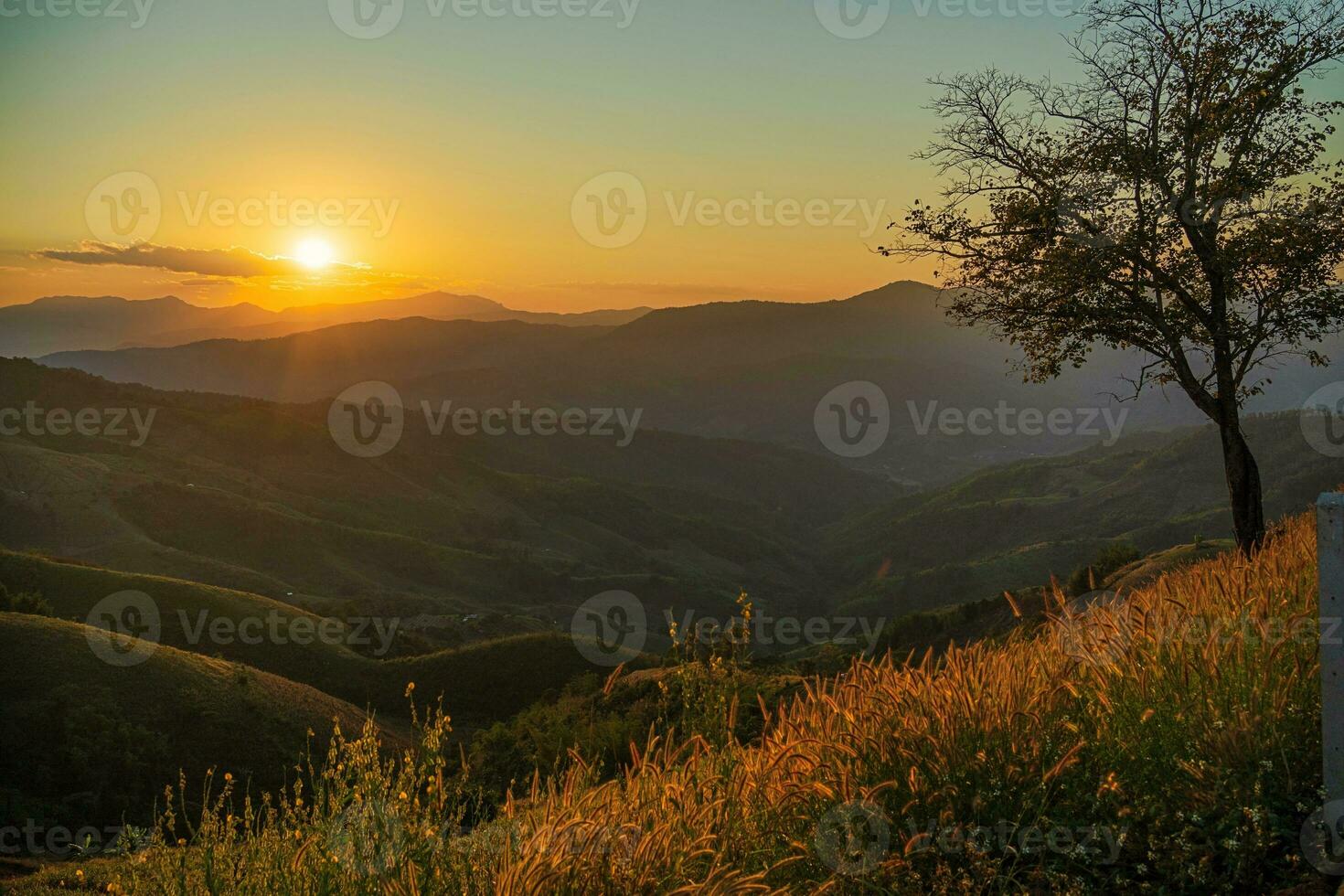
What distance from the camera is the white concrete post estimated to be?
145 inches

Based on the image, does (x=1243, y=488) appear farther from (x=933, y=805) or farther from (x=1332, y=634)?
(x=1332, y=634)

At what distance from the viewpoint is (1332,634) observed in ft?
12.1

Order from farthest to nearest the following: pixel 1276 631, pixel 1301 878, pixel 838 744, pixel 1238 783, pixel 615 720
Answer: pixel 615 720 → pixel 1276 631 → pixel 838 744 → pixel 1238 783 → pixel 1301 878

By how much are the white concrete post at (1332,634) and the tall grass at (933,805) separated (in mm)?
515

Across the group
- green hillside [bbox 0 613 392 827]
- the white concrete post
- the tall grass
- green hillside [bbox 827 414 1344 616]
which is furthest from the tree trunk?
green hillside [bbox 827 414 1344 616]

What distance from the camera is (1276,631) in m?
5.67

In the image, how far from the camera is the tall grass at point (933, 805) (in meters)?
4.15

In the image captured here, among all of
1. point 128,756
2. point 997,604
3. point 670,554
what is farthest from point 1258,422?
point 128,756

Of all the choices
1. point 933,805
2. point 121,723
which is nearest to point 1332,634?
point 933,805

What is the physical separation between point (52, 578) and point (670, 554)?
103 metres

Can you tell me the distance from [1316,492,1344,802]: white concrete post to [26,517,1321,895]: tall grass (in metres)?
0.52

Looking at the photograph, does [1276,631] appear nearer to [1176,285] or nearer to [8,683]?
[1176,285]

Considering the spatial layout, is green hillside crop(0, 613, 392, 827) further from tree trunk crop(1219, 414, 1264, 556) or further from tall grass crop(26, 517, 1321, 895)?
tree trunk crop(1219, 414, 1264, 556)

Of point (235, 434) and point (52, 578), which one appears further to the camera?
point (235, 434)
